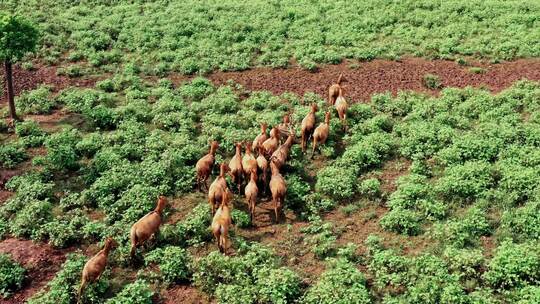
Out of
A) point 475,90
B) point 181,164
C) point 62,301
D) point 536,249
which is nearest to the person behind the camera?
point 62,301

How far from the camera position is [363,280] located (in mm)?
13273

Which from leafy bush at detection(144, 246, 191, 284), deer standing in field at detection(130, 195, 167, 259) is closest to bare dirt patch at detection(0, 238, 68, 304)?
deer standing in field at detection(130, 195, 167, 259)

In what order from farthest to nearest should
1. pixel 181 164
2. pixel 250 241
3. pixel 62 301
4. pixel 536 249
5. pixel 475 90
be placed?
pixel 475 90 → pixel 181 164 → pixel 250 241 → pixel 536 249 → pixel 62 301

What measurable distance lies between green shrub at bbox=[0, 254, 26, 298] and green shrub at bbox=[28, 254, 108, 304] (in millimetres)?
769

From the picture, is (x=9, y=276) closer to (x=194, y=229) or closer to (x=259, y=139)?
(x=194, y=229)

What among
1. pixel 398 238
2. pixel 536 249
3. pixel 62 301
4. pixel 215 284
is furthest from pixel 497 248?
pixel 62 301

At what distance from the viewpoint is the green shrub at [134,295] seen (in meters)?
13.0

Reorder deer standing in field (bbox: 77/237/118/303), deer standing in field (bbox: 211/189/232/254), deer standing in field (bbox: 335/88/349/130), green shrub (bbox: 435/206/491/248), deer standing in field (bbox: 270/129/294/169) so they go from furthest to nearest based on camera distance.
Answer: deer standing in field (bbox: 335/88/349/130)
deer standing in field (bbox: 270/129/294/169)
green shrub (bbox: 435/206/491/248)
deer standing in field (bbox: 211/189/232/254)
deer standing in field (bbox: 77/237/118/303)

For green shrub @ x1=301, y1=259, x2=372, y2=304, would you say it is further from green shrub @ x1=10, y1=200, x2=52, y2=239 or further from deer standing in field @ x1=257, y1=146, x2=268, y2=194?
green shrub @ x1=10, y1=200, x2=52, y2=239

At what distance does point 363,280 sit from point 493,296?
2.99m

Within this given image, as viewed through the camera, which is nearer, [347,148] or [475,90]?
[347,148]

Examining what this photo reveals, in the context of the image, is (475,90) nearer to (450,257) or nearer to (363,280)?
(450,257)

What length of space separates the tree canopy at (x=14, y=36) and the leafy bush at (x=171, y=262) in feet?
32.6

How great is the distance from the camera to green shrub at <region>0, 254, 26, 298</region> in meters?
13.6
